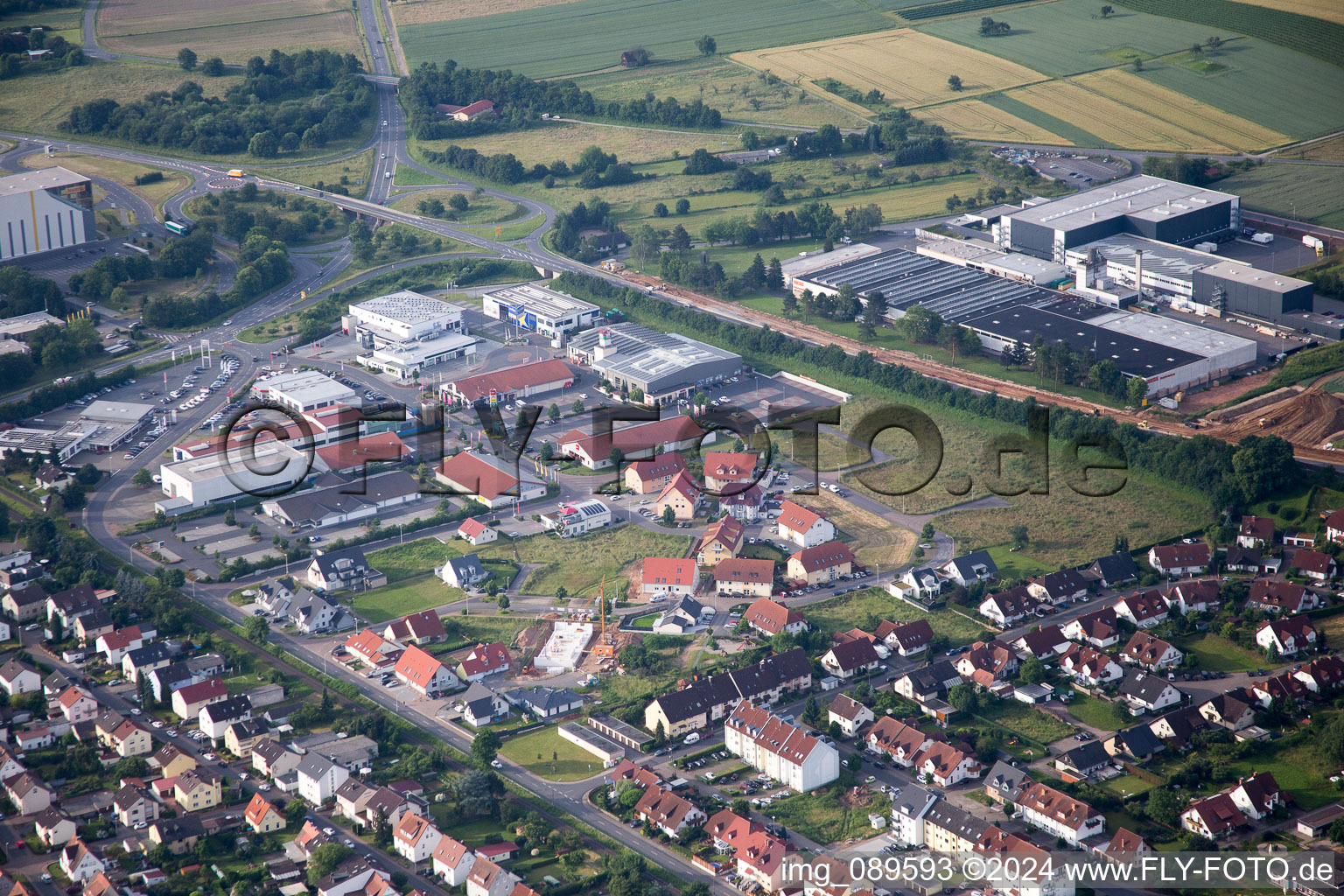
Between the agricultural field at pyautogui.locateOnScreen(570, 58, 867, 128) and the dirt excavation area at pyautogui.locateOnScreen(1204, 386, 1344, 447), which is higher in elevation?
the agricultural field at pyautogui.locateOnScreen(570, 58, 867, 128)

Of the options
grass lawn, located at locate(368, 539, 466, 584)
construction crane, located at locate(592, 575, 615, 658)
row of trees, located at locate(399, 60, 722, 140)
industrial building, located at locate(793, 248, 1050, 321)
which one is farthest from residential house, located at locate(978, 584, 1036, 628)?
row of trees, located at locate(399, 60, 722, 140)

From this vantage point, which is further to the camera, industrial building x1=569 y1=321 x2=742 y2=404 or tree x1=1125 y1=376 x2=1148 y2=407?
industrial building x1=569 y1=321 x2=742 y2=404

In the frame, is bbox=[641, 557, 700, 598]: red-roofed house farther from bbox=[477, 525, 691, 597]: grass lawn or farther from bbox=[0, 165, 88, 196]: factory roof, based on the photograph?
bbox=[0, 165, 88, 196]: factory roof

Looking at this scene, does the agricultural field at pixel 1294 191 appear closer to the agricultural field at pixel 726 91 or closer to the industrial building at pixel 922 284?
the industrial building at pixel 922 284

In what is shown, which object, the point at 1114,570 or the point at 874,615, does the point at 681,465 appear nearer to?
the point at 874,615

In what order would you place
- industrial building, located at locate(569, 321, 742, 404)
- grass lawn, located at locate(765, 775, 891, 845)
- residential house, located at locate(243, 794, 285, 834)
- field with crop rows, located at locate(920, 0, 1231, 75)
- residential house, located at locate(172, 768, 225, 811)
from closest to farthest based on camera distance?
grass lawn, located at locate(765, 775, 891, 845)
residential house, located at locate(243, 794, 285, 834)
residential house, located at locate(172, 768, 225, 811)
industrial building, located at locate(569, 321, 742, 404)
field with crop rows, located at locate(920, 0, 1231, 75)

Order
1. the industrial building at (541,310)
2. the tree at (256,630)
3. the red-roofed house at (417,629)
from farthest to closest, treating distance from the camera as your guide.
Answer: the industrial building at (541,310) → the red-roofed house at (417,629) → the tree at (256,630)

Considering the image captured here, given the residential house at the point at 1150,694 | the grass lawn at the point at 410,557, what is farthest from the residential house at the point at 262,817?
the residential house at the point at 1150,694
